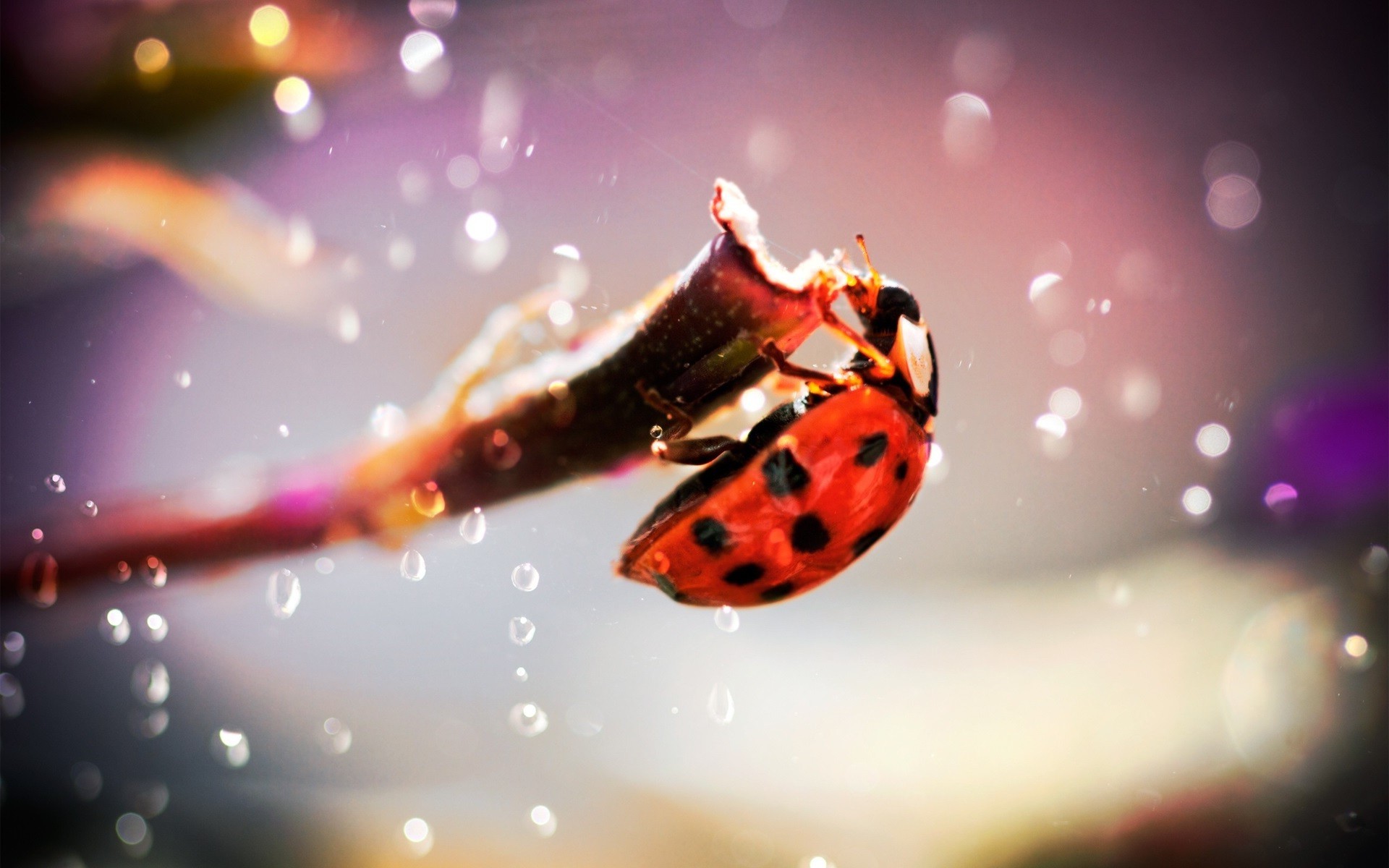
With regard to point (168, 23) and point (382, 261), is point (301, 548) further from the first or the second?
point (168, 23)

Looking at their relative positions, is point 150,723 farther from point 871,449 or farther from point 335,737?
point 871,449

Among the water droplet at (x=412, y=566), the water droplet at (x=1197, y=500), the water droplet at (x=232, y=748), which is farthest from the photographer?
the water droplet at (x=232, y=748)

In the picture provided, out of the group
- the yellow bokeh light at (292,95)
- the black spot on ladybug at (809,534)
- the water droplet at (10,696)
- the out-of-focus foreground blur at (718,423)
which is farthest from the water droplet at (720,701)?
the water droplet at (10,696)

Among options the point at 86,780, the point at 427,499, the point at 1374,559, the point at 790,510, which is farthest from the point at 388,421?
the point at 1374,559

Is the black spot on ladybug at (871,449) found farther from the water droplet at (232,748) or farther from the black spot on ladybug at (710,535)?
the water droplet at (232,748)

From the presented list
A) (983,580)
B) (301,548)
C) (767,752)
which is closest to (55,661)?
(301,548)
